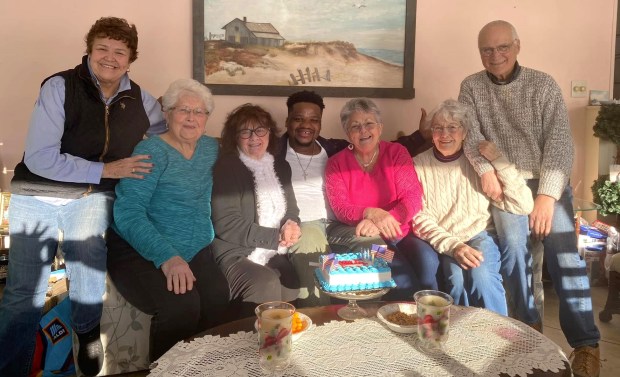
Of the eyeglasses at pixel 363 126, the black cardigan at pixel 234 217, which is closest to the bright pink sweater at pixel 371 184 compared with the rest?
the eyeglasses at pixel 363 126

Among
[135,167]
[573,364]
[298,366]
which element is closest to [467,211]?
[573,364]

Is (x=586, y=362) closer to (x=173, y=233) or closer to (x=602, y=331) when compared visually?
(x=602, y=331)

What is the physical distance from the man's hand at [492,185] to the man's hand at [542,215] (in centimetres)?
17

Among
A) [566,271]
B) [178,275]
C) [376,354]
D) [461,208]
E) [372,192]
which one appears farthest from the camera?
[372,192]

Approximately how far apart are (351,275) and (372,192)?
35.7 inches

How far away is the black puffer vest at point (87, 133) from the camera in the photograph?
1938mm

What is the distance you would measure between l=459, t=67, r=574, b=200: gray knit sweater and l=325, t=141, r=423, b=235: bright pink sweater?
0.32m

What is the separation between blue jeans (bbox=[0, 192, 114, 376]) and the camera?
75.1 inches

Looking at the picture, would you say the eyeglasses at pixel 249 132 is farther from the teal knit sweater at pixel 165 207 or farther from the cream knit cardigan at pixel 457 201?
the cream knit cardigan at pixel 457 201

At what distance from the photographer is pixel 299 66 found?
3160 millimetres

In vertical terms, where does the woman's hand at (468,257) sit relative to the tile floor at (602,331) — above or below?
above

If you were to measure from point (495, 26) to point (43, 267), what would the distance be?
7.69 ft

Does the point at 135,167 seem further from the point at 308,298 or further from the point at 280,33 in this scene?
the point at 280,33

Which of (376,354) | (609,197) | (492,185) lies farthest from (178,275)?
(609,197)
